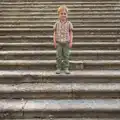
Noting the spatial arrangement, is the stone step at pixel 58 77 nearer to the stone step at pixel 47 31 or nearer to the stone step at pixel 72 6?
the stone step at pixel 47 31

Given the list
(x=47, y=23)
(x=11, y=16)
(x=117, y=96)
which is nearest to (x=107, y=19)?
(x=47, y=23)

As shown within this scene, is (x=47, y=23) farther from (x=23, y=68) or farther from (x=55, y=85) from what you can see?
(x=55, y=85)


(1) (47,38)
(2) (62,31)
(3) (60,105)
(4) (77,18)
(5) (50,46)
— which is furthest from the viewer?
(4) (77,18)

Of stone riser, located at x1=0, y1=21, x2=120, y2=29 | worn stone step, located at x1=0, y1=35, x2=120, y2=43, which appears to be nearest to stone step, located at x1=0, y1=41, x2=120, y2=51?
worn stone step, located at x1=0, y1=35, x2=120, y2=43

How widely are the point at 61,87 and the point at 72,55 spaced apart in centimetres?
132

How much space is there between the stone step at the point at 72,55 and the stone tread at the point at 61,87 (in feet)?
3.56

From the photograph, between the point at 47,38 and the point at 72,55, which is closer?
the point at 72,55

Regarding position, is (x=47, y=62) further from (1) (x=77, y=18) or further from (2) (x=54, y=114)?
(1) (x=77, y=18)

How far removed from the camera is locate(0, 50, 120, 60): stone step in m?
5.34

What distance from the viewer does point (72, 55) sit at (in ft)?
17.6

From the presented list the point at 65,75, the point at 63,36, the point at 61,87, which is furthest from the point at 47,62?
the point at 61,87

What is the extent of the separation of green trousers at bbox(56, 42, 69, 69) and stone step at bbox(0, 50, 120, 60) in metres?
0.78

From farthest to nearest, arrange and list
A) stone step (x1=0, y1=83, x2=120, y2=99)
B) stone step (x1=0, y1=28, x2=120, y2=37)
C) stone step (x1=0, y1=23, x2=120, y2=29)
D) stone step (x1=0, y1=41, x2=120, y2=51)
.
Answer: stone step (x1=0, y1=23, x2=120, y2=29) → stone step (x1=0, y1=28, x2=120, y2=37) → stone step (x1=0, y1=41, x2=120, y2=51) → stone step (x1=0, y1=83, x2=120, y2=99)

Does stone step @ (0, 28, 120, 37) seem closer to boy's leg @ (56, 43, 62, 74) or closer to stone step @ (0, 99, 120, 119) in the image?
boy's leg @ (56, 43, 62, 74)
